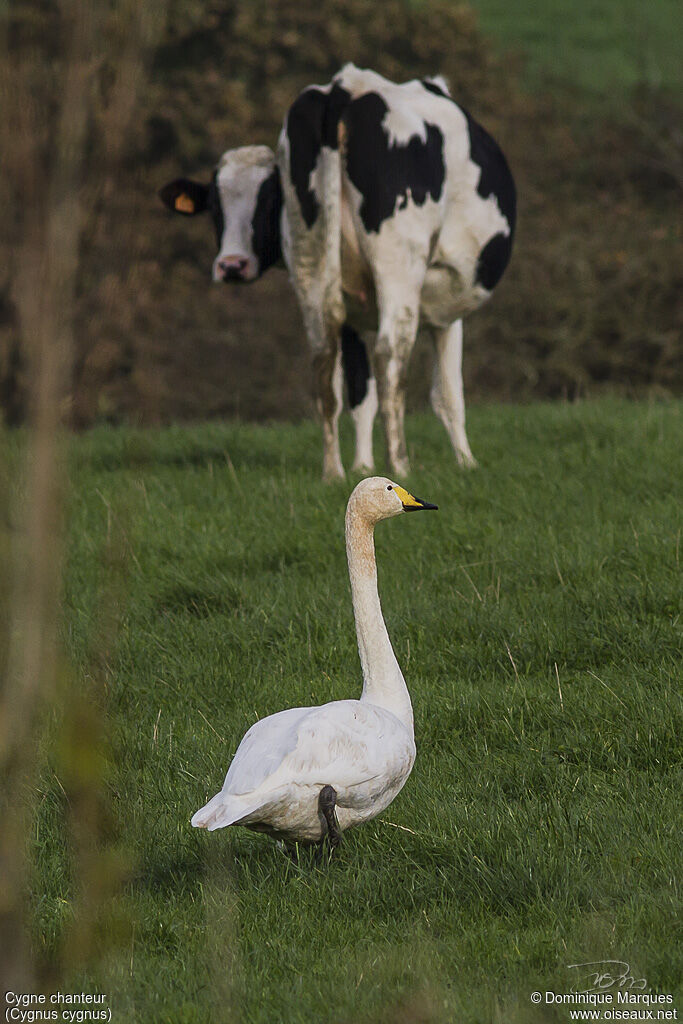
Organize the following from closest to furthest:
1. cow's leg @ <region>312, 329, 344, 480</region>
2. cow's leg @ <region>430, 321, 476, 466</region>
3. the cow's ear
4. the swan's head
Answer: the swan's head → cow's leg @ <region>312, 329, 344, 480</region> → cow's leg @ <region>430, 321, 476, 466</region> → the cow's ear

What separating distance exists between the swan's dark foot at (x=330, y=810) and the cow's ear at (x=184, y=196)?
7.45 meters

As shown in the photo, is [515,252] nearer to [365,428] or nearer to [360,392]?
[360,392]

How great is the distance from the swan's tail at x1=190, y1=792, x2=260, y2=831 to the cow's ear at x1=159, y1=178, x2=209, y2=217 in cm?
755

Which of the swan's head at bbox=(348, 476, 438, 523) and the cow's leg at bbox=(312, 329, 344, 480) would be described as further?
the cow's leg at bbox=(312, 329, 344, 480)

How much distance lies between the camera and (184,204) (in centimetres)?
1055

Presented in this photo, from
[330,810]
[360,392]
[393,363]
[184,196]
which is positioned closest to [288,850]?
[330,810]

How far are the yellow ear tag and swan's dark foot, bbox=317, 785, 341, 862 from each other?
24.6 feet

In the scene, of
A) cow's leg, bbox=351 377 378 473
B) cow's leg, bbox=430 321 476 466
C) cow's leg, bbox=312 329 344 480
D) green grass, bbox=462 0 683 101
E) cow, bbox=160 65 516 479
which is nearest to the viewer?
cow, bbox=160 65 516 479

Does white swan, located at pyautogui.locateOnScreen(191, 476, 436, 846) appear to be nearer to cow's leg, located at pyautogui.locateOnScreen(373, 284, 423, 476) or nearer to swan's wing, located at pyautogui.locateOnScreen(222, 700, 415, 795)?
swan's wing, located at pyautogui.locateOnScreen(222, 700, 415, 795)

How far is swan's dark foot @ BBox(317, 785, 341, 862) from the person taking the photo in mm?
3814

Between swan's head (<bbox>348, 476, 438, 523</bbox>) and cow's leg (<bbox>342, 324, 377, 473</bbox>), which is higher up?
swan's head (<bbox>348, 476, 438, 523</bbox>)

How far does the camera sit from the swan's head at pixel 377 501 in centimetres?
455

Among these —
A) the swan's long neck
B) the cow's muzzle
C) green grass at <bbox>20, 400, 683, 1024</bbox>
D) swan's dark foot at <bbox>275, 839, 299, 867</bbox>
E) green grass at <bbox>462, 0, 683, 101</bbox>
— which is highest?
green grass at <bbox>462, 0, 683, 101</bbox>

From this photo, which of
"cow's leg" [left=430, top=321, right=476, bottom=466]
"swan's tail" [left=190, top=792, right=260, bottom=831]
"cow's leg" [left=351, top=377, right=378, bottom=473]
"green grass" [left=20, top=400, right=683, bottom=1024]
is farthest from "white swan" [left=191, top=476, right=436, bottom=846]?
"cow's leg" [left=430, top=321, right=476, bottom=466]
